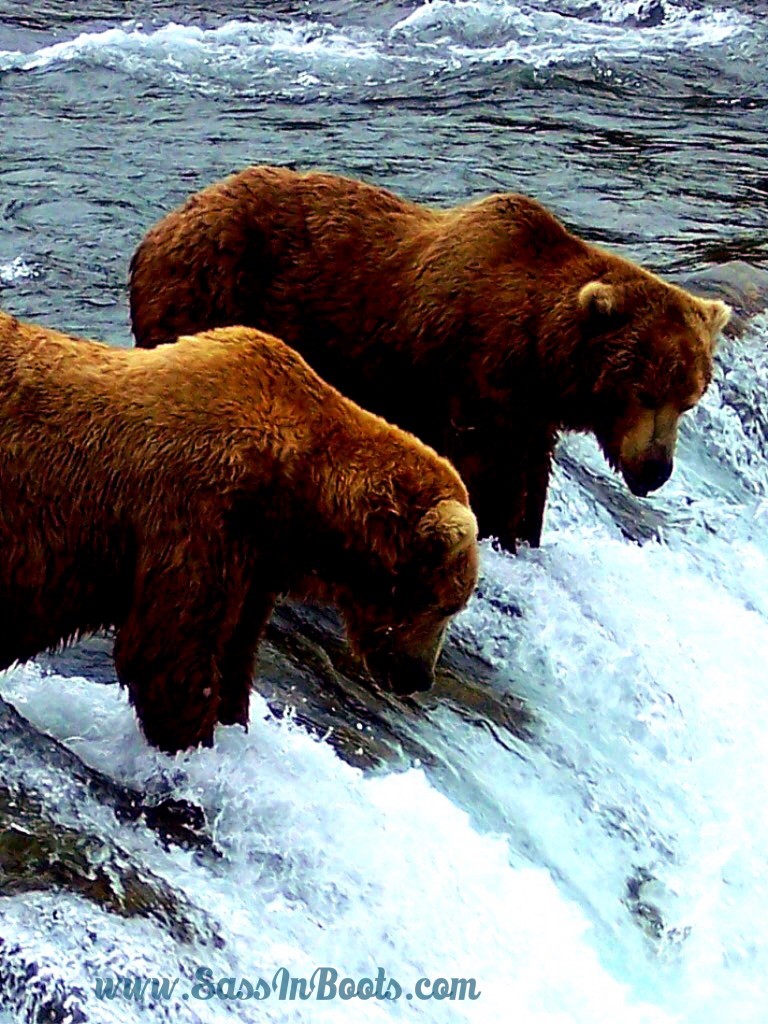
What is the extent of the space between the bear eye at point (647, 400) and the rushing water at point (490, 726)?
1120 mm

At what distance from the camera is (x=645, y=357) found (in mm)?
7617

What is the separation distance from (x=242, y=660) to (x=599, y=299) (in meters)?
2.36

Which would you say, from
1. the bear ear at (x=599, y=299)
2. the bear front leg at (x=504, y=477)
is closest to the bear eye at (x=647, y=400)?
the bear ear at (x=599, y=299)

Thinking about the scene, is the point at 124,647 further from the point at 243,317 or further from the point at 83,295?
the point at 83,295

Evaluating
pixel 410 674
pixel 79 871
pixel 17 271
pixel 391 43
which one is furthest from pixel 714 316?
pixel 391 43

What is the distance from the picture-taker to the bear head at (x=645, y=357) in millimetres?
7605

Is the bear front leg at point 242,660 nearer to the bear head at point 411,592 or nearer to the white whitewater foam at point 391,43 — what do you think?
the bear head at point 411,592

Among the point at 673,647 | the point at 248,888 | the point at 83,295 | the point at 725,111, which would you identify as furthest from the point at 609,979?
the point at 725,111

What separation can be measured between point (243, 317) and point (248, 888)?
3120mm

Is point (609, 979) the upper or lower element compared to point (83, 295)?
lower

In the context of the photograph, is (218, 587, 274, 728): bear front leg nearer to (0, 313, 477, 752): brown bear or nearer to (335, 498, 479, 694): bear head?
(0, 313, 477, 752): brown bear

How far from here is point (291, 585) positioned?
607cm

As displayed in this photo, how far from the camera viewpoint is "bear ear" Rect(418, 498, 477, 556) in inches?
224

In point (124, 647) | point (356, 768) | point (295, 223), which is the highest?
point (295, 223)
